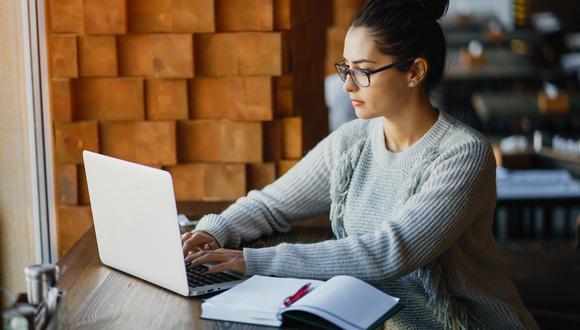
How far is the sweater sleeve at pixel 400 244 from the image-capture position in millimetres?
2045

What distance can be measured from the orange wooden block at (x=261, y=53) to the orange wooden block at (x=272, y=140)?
0.61 ft

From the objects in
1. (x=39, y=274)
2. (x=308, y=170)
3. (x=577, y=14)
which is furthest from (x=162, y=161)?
(x=577, y=14)

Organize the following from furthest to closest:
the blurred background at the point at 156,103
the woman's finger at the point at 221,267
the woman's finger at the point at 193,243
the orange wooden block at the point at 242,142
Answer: the orange wooden block at the point at 242,142, the blurred background at the point at 156,103, the woman's finger at the point at 193,243, the woman's finger at the point at 221,267

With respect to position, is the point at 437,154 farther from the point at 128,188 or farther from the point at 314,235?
the point at 128,188

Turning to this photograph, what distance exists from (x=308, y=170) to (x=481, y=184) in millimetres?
555

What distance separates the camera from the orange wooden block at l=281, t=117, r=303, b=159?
3.16 meters

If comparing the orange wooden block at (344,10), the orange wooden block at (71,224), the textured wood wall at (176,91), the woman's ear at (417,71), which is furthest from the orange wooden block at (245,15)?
the orange wooden block at (344,10)

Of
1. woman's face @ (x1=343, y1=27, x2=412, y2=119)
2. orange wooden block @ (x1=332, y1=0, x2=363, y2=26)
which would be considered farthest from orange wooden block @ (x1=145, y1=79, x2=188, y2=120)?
orange wooden block @ (x1=332, y1=0, x2=363, y2=26)

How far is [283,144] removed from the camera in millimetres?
3188

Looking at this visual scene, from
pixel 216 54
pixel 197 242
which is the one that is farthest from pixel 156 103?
pixel 197 242

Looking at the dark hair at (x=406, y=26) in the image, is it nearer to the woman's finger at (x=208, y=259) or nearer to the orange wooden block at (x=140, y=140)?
the woman's finger at (x=208, y=259)

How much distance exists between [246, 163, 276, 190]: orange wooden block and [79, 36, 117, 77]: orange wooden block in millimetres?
552

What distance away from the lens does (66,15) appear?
116 inches

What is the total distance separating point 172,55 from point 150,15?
145 mm
